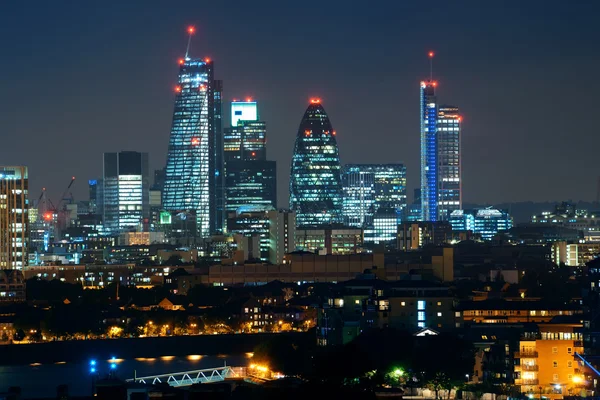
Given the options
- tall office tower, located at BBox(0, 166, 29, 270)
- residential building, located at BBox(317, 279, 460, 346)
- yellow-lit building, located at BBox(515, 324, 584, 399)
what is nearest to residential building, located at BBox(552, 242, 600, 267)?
tall office tower, located at BBox(0, 166, 29, 270)

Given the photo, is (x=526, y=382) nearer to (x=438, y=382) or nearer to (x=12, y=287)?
(x=438, y=382)

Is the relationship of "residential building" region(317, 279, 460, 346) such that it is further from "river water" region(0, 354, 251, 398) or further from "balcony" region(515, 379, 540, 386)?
"balcony" region(515, 379, 540, 386)

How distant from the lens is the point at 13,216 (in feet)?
544

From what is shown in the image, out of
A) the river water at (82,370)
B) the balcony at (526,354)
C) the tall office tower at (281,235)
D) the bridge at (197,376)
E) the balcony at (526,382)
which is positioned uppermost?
the tall office tower at (281,235)

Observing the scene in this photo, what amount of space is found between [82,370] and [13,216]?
7097cm

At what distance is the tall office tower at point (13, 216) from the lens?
16375 centimetres

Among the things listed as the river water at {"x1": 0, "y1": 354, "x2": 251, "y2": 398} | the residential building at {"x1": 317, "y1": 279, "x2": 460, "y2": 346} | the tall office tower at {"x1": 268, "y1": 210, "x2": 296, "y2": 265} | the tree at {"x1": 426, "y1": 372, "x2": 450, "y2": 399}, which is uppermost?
the tall office tower at {"x1": 268, "y1": 210, "x2": 296, "y2": 265}

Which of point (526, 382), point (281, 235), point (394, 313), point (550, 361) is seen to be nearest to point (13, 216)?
point (281, 235)

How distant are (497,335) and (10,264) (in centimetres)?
9472

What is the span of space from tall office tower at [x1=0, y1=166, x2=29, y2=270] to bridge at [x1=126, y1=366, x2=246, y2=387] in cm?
7988

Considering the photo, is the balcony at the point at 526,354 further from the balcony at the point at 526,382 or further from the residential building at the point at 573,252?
the residential building at the point at 573,252

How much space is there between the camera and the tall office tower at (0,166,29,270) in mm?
163750

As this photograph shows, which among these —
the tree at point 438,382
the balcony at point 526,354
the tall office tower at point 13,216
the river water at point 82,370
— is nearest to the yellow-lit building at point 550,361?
the balcony at point 526,354

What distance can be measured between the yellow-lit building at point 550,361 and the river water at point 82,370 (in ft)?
53.3
